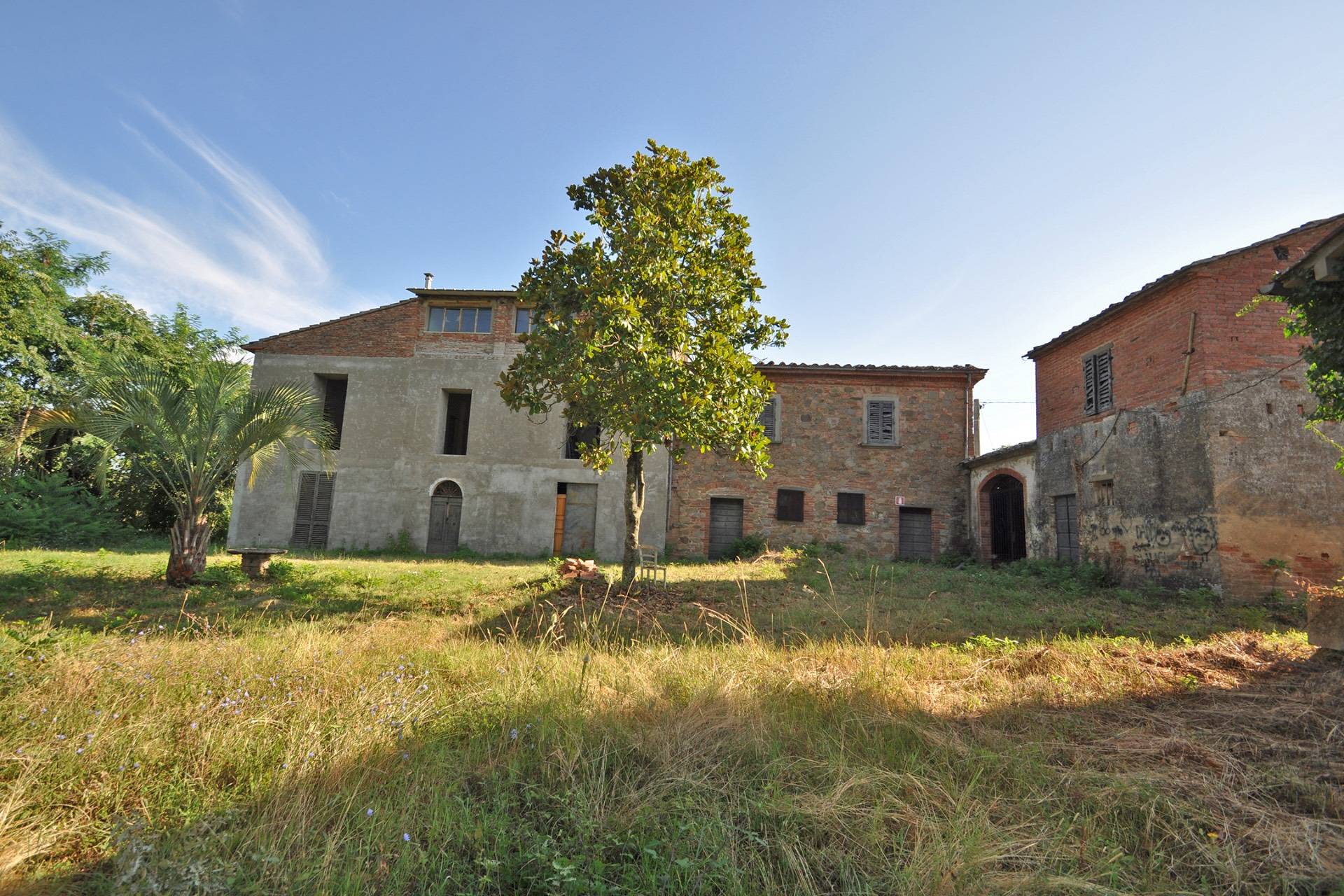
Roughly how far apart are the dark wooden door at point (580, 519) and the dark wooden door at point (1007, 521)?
416 inches

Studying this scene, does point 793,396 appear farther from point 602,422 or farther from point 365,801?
point 365,801

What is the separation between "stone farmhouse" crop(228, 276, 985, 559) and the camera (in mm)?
16500

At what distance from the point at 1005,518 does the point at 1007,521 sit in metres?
0.08

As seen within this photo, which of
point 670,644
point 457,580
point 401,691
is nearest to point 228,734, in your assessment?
point 401,691

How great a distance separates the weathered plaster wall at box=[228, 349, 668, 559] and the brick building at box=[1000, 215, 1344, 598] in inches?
397

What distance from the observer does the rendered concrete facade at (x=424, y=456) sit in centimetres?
1641

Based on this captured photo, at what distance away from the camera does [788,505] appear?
1733cm

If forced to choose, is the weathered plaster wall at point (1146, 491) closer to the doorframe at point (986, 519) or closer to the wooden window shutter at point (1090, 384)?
the wooden window shutter at point (1090, 384)

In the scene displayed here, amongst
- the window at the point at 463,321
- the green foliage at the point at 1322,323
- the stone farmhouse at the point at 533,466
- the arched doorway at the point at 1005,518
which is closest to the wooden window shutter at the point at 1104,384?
the arched doorway at the point at 1005,518

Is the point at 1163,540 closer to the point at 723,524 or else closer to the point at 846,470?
the point at 846,470

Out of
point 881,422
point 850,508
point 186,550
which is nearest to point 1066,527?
point 850,508

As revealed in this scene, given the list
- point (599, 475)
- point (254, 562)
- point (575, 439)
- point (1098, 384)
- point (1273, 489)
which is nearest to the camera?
point (1273, 489)

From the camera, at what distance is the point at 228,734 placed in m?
2.91

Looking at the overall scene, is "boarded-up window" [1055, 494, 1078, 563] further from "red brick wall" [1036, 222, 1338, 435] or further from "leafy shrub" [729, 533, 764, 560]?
"leafy shrub" [729, 533, 764, 560]
